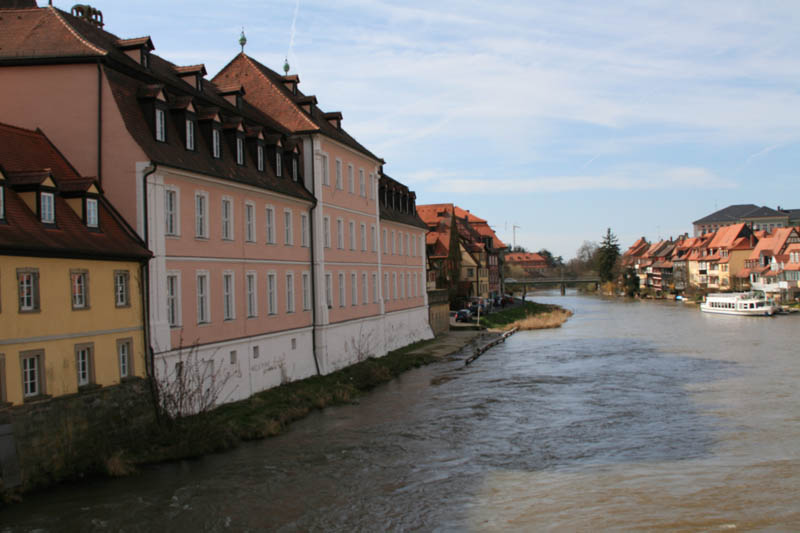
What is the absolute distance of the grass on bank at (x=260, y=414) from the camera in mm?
18297

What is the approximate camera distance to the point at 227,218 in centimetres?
2361

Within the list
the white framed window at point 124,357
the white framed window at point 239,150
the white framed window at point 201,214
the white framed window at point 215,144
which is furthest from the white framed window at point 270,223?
the white framed window at point 124,357

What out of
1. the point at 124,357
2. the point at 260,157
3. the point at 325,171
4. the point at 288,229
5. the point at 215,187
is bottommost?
the point at 124,357

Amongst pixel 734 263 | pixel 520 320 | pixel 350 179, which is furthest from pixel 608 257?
pixel 350 179

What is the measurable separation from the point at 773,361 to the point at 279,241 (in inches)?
975

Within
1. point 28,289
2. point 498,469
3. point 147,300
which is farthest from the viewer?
point 147,300

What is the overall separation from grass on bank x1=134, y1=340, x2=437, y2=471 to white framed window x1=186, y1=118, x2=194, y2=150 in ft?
25.3

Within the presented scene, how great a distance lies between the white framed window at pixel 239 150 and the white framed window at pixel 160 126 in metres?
3.83

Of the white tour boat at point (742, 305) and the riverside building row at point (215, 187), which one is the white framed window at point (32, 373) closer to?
the riverside building row at point (215, 187)

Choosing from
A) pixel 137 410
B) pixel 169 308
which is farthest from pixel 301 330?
pixel 137 410

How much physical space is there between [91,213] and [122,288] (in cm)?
195

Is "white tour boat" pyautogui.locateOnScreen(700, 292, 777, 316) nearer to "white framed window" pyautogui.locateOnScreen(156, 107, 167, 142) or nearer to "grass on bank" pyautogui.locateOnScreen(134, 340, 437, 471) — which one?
"grass on bank" pyautogui.locateOnScreen(134, 340, 437, 471)

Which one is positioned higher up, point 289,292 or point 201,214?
point 201,214

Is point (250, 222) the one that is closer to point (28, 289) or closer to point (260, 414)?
point (260, 414)
